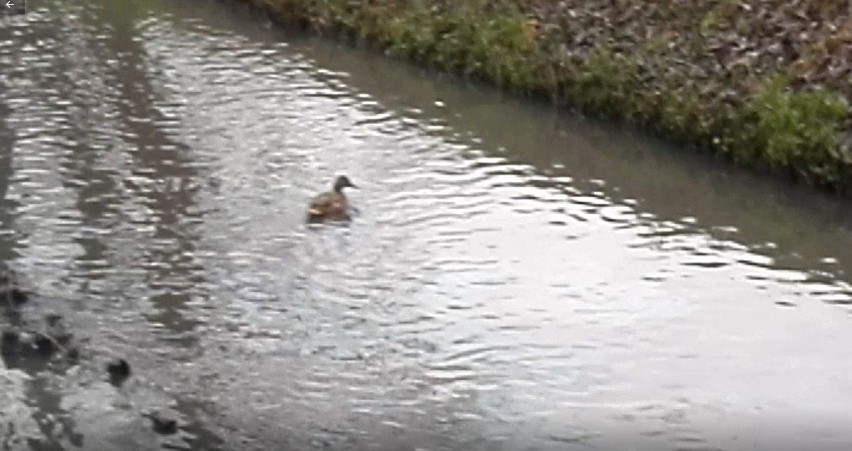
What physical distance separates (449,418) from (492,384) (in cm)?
49

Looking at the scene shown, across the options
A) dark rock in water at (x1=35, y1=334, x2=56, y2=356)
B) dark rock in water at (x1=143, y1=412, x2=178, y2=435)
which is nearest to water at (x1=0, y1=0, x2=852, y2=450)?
dark rock in water at (x1=143, y1=412, x2=178, y2=435)

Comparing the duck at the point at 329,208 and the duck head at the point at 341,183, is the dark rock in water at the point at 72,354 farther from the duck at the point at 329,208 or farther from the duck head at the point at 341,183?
the duck head at the point at 341,183

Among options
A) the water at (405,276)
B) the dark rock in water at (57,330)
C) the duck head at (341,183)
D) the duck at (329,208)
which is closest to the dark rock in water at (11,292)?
the water at (405,276)

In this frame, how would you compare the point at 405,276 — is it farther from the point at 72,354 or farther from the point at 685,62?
the point at 685,62

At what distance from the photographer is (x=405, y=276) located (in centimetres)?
1013

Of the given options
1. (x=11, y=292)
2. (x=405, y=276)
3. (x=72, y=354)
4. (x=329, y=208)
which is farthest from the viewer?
(x=329, y=208)

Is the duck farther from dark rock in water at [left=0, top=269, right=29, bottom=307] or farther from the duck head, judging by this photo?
dark rock in water at [left=0, top=269, right=29, bottom=307]

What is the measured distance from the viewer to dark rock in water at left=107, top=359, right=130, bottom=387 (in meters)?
8.54

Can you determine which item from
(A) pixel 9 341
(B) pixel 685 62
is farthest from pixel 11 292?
(B) pixel 685 62

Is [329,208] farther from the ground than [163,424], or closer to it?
farther from the ground

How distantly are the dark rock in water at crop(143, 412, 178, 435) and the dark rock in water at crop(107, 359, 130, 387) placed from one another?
0.64m

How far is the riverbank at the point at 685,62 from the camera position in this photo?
12.2 m

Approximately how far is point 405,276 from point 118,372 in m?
2.33

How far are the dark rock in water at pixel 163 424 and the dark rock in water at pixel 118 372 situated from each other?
64 cm
